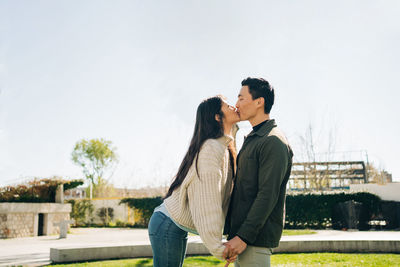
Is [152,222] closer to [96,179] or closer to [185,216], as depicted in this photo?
[185,216]

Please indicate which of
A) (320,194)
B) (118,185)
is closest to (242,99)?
(320,194)

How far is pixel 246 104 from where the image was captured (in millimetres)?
2430

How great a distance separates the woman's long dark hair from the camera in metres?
2.28

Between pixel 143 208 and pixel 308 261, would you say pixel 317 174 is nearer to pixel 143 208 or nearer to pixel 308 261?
pixel 143 208

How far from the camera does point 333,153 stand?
66.2 ft

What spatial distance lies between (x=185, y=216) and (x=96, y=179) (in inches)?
1462

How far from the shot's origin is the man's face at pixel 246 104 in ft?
7.94

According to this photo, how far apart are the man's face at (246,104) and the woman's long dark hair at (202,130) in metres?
0.15

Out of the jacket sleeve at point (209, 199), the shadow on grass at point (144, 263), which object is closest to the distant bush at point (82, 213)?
the shadow on grass at point (144, 263)

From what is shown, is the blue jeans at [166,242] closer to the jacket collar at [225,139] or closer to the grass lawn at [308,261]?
the jacket collar at [225,139]

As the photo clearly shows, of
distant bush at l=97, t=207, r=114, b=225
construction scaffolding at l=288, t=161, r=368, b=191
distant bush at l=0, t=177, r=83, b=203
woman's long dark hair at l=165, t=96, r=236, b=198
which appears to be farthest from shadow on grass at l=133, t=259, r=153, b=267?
distant bush at l=97, t=207, r=114, b=225

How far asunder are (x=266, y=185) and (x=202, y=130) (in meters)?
0.59

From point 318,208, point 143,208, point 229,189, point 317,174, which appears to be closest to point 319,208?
point 318,208

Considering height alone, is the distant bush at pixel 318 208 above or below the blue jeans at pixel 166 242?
below
